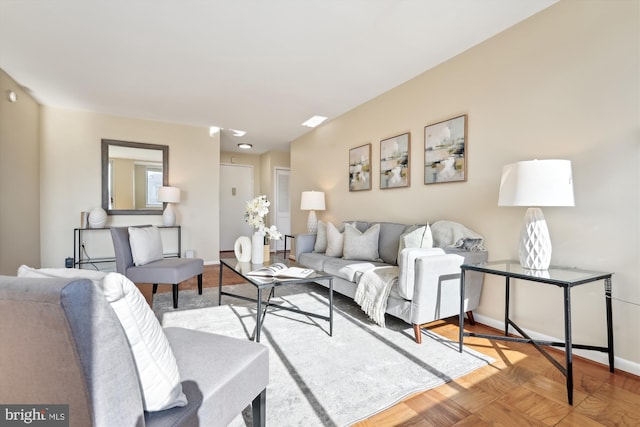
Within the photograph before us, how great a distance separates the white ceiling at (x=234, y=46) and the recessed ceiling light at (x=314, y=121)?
1.89ft

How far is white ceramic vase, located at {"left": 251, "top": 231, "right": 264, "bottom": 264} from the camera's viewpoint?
2.95 metres

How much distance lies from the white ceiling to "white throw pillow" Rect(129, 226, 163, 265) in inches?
65.6

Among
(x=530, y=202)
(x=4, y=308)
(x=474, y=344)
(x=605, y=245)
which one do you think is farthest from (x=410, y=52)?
(x=4, y=308)

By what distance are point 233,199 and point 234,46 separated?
15.9 ft

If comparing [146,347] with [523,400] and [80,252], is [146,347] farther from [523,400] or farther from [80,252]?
[80,252]

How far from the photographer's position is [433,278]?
2.26 meters

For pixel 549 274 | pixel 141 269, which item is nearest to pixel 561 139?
pixel 549 274

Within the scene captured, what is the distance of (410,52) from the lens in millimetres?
2842

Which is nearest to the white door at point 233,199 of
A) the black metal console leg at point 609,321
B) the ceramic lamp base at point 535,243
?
the ceramic lamp base at point 535,243

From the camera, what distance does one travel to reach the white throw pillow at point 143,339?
724mm

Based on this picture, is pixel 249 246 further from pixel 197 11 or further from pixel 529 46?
pixel 529 46

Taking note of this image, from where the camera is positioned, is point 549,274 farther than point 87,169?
No

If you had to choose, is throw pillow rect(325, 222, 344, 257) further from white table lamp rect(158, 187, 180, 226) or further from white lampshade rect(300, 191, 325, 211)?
white table lamp rect(158, 187, 180, 226)

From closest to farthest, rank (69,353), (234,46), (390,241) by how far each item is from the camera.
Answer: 1. (69,353)
2. (234,46)
3. (390,241)
